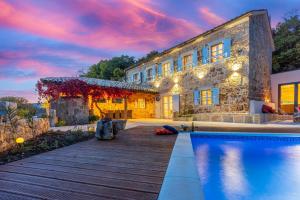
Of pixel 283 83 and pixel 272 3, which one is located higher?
pixel 272 3

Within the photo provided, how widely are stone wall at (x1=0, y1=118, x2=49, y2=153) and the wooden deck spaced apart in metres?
1.07

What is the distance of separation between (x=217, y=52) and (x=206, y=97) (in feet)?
9.53

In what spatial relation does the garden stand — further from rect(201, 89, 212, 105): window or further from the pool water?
rect(201, 89, 212, 105): window

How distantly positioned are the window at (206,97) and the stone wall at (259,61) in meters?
2.39

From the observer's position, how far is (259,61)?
11.2m

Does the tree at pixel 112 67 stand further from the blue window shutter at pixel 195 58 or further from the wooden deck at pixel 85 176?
the wooden deck at pixel 85 176

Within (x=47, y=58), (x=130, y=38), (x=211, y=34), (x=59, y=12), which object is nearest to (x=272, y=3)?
(x=211, y=34)

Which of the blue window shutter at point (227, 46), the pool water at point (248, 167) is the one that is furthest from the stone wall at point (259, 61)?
the pool water at point (248, 167)

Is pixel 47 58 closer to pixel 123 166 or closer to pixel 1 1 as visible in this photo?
pixel 1 1

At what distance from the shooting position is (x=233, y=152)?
5082 mm

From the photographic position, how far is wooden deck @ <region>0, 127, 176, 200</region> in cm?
179

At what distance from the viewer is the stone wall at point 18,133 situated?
12.0ft

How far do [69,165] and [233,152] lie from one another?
432cm

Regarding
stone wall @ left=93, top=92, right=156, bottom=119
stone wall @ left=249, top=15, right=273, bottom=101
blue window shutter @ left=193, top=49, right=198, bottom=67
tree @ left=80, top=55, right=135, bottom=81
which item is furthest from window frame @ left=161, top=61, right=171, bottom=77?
tree @ left=80, top=55, right=135, bottom=81
